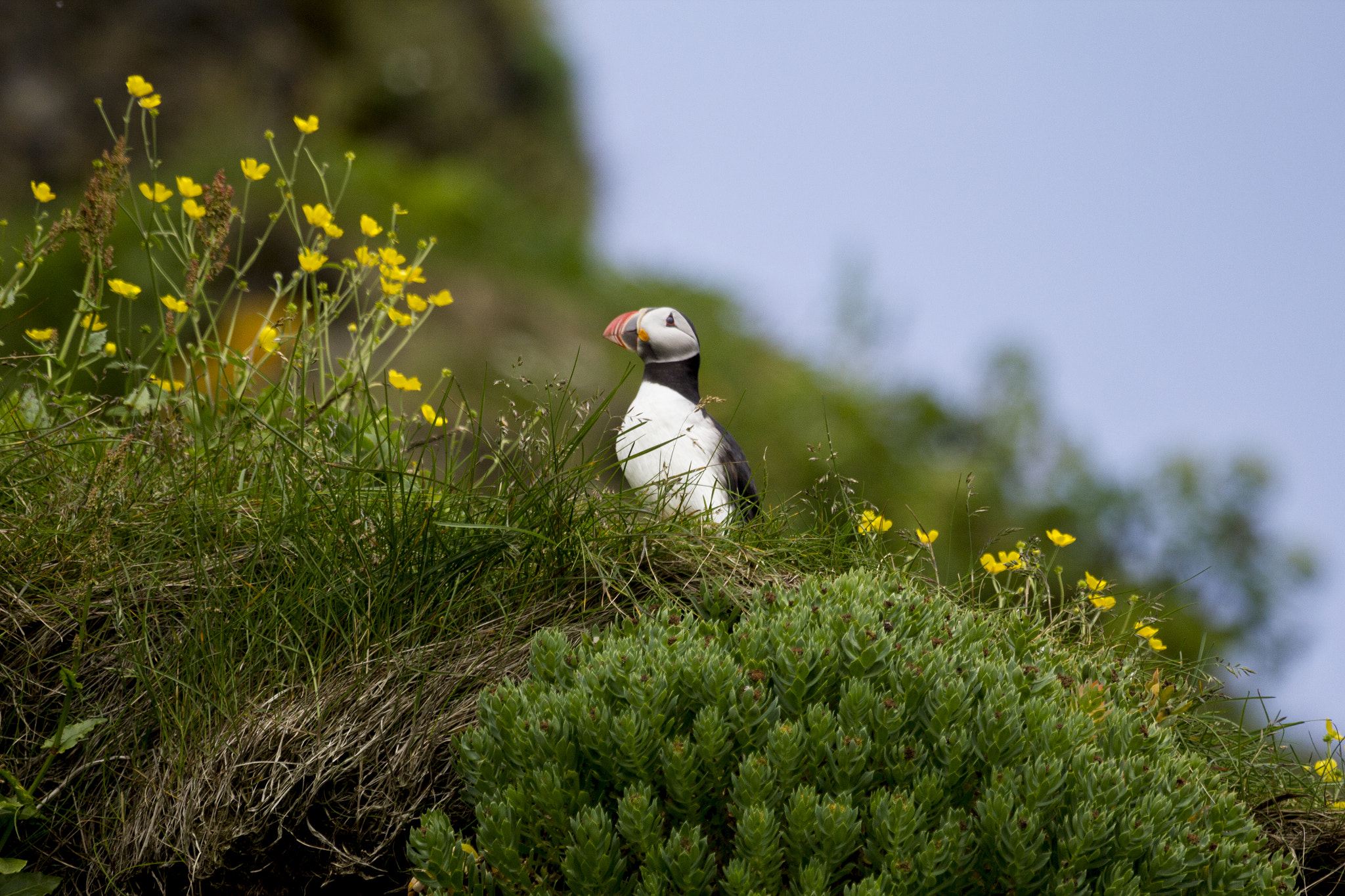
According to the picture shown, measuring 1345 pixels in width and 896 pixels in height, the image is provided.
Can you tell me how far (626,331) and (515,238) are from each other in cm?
1029

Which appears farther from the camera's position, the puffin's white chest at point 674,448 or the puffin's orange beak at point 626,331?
the puffin's orange beak at point 626,331

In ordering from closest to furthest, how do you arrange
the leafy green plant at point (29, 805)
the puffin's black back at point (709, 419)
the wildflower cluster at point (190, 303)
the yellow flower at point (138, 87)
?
the leafy green plant at point (29, 805) → the wildflower cluster at point (190, 303) → the yellow flower at point (138, 87) → the puffin's black back at point (709, 419)

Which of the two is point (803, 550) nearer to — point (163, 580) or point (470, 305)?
point (163, 580)

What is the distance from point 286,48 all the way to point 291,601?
15.4 m

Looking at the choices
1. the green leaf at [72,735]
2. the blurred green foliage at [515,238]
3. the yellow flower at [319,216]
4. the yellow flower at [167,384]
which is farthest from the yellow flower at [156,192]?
the blurred green foliage at [515,238]

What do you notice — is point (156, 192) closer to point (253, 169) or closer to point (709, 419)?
point (253, 169)

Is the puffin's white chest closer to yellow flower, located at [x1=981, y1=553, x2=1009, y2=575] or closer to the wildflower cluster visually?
the wildflower cluster

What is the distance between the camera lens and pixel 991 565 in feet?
11.5

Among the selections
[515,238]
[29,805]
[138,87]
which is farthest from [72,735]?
[515,238]

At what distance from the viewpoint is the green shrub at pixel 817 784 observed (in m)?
2.14

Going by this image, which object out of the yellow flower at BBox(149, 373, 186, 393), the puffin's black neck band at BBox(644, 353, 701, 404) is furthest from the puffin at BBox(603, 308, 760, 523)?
the yellow flower at BBox(149, 373, 186, 393)

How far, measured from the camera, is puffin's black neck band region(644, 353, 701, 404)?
384 centimetres

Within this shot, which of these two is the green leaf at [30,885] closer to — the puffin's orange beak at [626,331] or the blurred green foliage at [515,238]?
the puffin's orange beak at [626,331]

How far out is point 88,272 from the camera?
3604mm
